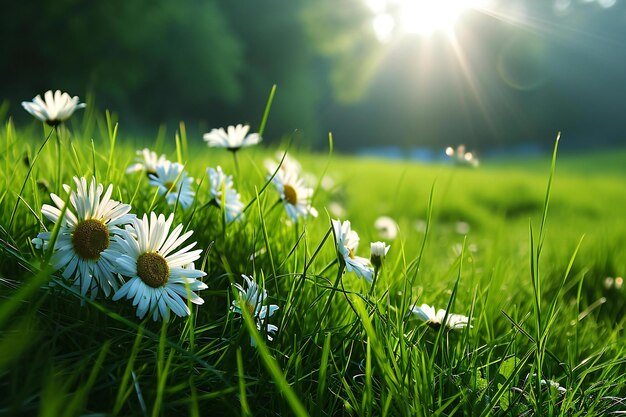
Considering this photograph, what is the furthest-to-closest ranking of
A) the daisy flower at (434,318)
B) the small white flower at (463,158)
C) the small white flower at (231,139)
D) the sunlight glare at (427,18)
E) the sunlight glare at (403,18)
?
the sunlight glare at (403,18)
the sunlight glare at (427,18)
the small white flower at (463,158)
the small white flower at (231,139)
the daisy flower at (434,318)

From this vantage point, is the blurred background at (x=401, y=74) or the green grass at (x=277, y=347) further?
the blurred background at (x=401, y=74)

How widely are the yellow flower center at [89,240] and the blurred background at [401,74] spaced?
16.5 m

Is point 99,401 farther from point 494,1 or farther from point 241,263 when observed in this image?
point 494,1

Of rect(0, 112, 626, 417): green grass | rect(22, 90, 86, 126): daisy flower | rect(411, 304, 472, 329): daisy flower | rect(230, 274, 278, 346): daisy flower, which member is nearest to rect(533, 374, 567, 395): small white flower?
rect(0, 112, 626, 417): green grass

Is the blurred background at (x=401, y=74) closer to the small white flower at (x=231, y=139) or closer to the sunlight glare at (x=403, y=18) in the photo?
the sunlight glare at (x=403, y=18)

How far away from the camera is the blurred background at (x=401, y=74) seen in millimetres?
17484

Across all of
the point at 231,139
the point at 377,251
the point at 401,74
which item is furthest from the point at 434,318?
the point at 401,74

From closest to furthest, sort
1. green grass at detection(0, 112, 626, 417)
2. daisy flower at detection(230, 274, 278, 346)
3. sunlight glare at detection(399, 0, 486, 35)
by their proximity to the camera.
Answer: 1. green grass at detection(0, 112, 626, 417)
2. daisy flower at detection(230, 274, 278, 346)
3. sunlight glare at detection(399, 0, 486, 35)

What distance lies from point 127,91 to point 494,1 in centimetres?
1710

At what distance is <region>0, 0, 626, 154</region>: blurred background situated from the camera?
17.5 m

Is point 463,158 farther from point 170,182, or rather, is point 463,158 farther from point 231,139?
point 170,182

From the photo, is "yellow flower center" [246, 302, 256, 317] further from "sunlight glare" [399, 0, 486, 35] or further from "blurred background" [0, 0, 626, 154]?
"blurred background" [0, 0, 626, 154]

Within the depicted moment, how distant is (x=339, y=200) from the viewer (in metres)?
4.03

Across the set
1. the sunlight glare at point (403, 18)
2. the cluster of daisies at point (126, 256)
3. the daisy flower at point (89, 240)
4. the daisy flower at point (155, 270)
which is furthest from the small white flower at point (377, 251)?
the sunlight glare at point (403, 18)
